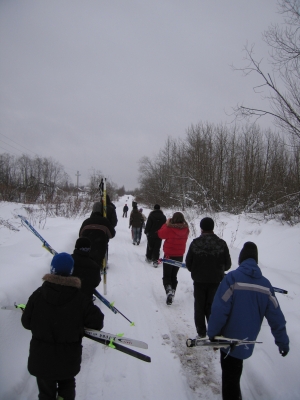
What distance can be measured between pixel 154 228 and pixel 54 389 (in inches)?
235

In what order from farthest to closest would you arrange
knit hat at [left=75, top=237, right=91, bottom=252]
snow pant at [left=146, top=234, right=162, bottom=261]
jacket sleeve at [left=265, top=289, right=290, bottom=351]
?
snow pant at [left=146, top=234, right=162, bottom=261]
knit hat at [left=75, top=237, right=91, bottom=252]
jacket sleeve at [left=265, top=289, right=290, bottom=351]

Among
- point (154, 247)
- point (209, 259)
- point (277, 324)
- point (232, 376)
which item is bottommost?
point (232, 376)

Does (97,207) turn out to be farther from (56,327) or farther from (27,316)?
(56,327)

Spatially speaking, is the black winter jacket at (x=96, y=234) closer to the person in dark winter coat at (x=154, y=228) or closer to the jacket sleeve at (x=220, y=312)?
the jacket sleeve at (x=220, y=312)

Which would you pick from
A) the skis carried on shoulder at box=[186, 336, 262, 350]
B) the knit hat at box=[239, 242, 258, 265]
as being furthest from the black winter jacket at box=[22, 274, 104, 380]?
the knit hat at box=[239, 242, 258, 265]

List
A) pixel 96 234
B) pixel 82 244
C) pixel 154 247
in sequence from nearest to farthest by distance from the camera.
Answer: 1. pixel 82 244
2. pixel 96 234
3. pixel 154 247

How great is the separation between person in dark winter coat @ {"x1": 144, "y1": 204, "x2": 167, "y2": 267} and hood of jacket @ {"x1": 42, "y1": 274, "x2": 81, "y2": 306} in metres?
5.88

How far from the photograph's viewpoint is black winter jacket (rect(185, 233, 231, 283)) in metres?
3.57

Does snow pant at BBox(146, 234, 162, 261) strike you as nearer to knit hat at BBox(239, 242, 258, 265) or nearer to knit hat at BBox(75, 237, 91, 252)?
knit hat at BBox(75, 237, 91, 252)

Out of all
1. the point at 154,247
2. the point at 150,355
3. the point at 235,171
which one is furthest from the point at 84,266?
the point at 235,171

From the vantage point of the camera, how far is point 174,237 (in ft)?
17.1

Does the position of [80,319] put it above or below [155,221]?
below

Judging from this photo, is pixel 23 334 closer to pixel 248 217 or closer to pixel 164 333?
pixel 164 333

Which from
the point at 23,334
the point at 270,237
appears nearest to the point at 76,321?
the point at 23,334
